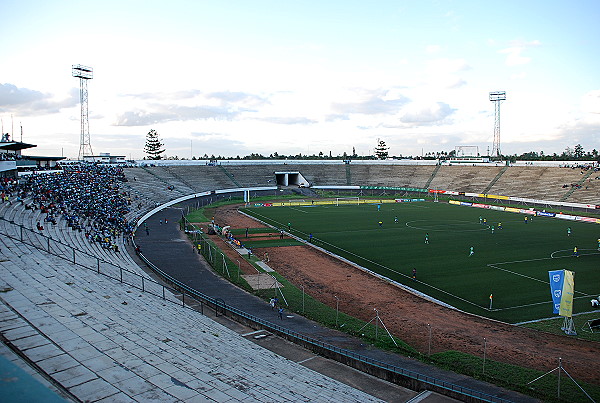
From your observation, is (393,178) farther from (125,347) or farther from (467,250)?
(125,347)

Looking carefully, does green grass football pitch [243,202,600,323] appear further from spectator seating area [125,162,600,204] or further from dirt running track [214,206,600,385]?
spectator seating area [125,162,600,204]

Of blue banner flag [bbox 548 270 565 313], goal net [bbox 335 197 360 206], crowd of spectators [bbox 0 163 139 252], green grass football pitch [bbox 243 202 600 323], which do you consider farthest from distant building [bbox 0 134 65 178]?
goal net [bbox 335 197 360 206]

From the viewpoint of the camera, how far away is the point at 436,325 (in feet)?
81.7

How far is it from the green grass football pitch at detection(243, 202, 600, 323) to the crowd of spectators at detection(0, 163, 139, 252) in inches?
793

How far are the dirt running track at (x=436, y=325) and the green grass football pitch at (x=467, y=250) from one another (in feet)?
6.89

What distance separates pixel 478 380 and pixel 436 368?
1714 mm

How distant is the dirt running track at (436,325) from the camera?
20.6 metres

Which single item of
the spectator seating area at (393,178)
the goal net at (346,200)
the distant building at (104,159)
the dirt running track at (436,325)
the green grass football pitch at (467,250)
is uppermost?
the distant building at (104,159)

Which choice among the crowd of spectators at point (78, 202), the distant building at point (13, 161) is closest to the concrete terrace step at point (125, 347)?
the crowd of spectators at point (78, 202)

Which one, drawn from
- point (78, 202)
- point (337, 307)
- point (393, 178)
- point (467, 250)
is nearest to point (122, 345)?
point (337, 307)

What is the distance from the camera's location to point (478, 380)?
18.1m

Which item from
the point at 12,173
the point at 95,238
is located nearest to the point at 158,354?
the point at 95,238

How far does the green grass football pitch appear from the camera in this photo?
30.0 meters

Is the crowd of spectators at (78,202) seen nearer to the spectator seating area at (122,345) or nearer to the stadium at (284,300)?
the stadium at (284,300)
